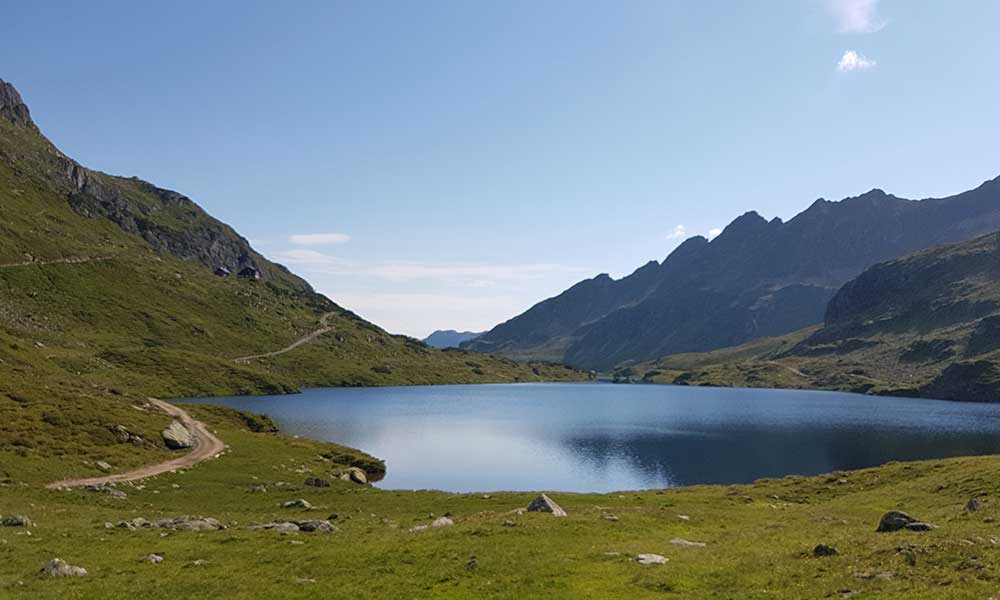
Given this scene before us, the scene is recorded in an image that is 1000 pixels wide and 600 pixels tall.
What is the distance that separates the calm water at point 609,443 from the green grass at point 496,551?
41.2 m

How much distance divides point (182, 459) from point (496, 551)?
2181 inches

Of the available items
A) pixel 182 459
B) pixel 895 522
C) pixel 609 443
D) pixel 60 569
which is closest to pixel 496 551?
pixel 60 569

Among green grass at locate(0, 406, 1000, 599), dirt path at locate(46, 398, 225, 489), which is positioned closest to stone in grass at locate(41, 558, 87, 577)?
green grass at locate(0, 406, 1000, 599)

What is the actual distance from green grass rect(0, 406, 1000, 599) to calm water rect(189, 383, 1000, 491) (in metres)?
41.2

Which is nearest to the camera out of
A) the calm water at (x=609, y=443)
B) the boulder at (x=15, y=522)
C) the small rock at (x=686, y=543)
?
the small rock at (x=686, y=543)

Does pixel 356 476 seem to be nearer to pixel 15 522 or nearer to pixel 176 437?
pixel 176 437

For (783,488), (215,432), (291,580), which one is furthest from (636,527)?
(215,432)

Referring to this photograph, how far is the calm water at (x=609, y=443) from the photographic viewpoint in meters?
95.6

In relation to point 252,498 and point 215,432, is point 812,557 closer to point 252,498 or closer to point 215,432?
point 252,498

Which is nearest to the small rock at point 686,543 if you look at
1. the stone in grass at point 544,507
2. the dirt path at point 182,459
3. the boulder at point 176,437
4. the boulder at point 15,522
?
the stone in grass at point 544,507

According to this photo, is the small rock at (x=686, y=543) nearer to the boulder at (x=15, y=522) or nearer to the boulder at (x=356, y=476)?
the boulder at (x=15, y=522)

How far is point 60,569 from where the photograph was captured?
82.0ft

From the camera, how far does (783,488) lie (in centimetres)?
6819

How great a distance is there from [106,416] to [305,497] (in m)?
34.1
